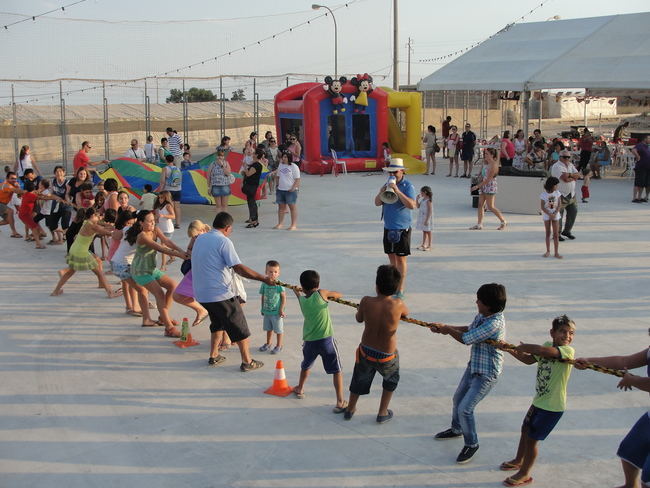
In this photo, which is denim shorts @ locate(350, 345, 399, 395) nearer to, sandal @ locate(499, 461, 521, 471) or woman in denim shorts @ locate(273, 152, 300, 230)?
sandal @ locate(499, 461, 521, 471)

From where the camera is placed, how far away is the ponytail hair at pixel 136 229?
8023mm

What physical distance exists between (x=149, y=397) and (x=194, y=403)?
1.53 feet

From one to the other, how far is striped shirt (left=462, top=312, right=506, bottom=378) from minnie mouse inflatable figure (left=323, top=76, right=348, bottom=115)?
1742 centimetres

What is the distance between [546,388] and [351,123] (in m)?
18.3

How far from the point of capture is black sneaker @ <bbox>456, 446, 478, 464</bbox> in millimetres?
5207

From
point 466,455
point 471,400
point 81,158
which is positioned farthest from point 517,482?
point 81,158

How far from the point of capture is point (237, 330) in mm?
6797

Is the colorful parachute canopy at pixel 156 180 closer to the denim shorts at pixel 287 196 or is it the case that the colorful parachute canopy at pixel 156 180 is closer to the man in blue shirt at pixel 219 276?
the denim shorts at pixel 287 196

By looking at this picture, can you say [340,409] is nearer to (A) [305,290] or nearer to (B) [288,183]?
(A) [305,290]

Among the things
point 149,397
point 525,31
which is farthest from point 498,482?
point 525,31

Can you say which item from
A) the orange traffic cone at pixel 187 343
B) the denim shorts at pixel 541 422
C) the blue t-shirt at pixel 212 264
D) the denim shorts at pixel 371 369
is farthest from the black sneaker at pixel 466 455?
the orange traffic cone at pixel 187 343

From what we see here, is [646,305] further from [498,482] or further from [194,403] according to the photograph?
[194,403]

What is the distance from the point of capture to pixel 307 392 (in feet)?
21.4

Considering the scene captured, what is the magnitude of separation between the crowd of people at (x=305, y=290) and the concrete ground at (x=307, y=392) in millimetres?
247
